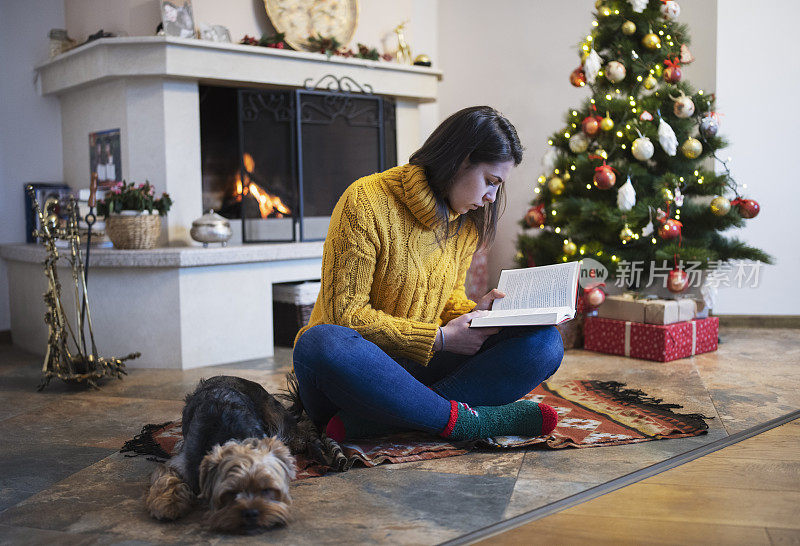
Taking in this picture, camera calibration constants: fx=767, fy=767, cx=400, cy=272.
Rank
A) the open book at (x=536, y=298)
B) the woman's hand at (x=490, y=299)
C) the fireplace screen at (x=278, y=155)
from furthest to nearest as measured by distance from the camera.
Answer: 1. the fireplace screen at (x=278, y=155)
2. the woman's hand at (x=490, y=299)
3. the open book at (x=536, y=298)

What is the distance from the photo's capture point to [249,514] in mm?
1327

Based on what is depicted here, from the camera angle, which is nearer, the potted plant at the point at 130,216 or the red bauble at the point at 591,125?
the potted plant at the point at 130,216

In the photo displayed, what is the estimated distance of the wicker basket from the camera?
311cm

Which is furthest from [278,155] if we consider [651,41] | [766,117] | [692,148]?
[766,117]

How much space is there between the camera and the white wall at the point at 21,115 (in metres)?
3.68

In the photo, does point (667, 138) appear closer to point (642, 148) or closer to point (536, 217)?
point (642, 148)

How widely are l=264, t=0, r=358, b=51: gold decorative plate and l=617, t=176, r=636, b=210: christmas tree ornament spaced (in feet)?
5.27

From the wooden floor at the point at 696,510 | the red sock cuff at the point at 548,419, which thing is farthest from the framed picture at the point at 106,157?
the wooden floor at the point at 696,510

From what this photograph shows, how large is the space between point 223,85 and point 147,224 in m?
0.81

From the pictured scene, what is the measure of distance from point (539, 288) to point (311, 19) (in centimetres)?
242

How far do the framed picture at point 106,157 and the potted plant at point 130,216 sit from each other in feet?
0.86

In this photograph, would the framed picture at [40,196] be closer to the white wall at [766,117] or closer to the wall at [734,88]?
the wall at [734,88]

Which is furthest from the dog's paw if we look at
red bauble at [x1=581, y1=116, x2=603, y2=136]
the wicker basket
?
red bauble at [x1=581, y1=116, x2=603, y2=136]

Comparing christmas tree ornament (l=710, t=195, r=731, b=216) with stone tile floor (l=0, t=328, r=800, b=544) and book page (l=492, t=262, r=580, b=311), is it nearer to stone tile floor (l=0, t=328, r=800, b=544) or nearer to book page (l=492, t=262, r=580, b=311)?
stone tile floor (l=0, t=328, r=800, b=544)
